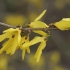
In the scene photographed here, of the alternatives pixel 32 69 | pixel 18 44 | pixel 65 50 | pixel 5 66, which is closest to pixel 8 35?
pixel 18 44

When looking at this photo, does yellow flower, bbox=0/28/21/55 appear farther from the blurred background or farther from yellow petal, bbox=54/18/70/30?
the blurred background

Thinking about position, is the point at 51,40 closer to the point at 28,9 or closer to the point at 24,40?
the point at 28,9

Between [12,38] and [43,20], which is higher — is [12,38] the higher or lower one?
the lower one

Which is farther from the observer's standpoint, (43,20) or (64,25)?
(43,20)

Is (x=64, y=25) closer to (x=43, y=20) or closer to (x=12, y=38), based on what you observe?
(x=12, y=38)

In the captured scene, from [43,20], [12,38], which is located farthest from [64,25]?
[43,20]

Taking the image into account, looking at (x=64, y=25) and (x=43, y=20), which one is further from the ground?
(x=43, y=20)

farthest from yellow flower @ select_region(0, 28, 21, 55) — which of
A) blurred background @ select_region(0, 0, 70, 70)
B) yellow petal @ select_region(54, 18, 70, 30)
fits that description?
blurred background @ select_region(0, 0, 70, 70)

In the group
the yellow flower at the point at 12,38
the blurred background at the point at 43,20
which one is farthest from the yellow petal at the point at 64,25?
the blurred background at the point at 43,20
